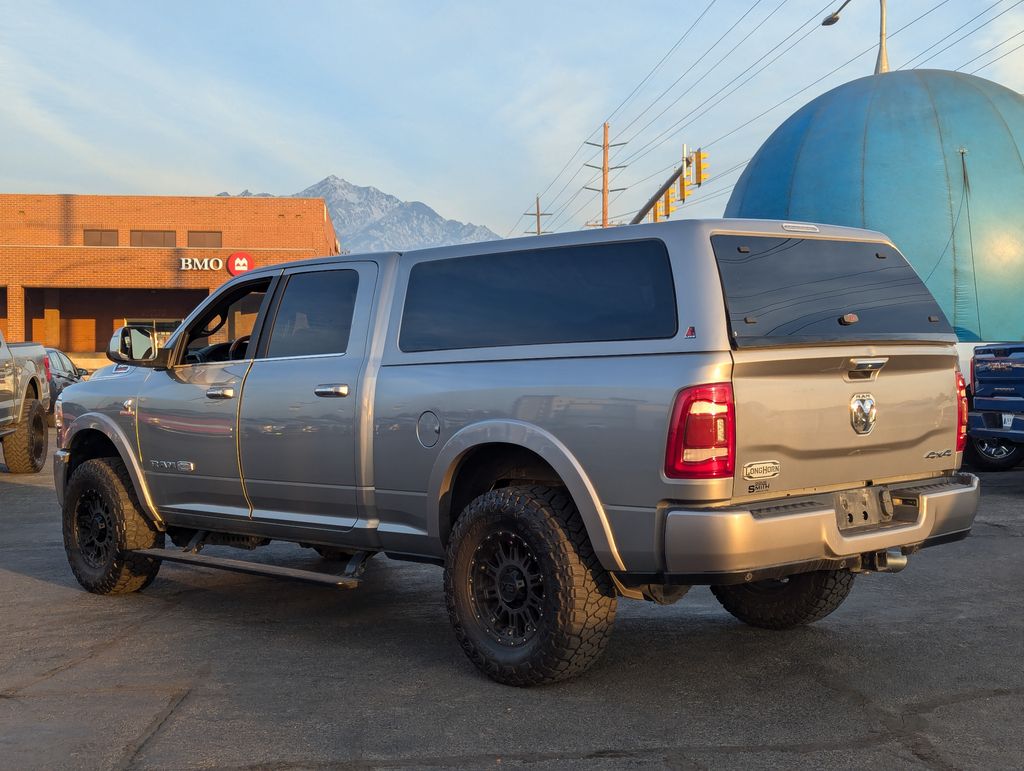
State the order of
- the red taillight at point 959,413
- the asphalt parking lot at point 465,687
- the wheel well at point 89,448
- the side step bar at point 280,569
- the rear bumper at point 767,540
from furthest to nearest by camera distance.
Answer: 1. the wheel well at point 89,448
2. the side step bar at point 280,569
3. the red taillight at point 959,413
4. the rear bumper at point 767,540
5. the asphalt parking lot at point 465,687

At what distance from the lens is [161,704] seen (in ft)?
15.5

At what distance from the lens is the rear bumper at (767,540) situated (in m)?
4.29

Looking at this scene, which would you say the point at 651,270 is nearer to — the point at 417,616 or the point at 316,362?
the point at 316,362

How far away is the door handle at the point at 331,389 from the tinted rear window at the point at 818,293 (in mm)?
2151

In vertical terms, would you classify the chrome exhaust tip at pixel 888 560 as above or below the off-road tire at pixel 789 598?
above

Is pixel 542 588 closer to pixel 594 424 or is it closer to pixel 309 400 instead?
pixel 594 424

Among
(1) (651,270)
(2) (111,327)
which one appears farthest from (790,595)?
(2) (111,327)

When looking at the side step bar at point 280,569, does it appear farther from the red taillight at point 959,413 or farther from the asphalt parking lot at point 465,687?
the red taillight at point 959,413

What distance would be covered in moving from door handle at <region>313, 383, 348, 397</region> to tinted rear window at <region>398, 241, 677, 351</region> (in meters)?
0.39

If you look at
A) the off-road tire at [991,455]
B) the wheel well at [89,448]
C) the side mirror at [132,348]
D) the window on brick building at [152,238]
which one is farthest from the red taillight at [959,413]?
the window on brick building at [152,238]

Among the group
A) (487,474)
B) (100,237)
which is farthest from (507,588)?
(100,237)

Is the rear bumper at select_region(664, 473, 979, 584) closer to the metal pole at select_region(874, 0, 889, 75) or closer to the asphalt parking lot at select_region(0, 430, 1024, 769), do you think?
the asphalt parking lot at select_region(0, 430, 1024, 769)

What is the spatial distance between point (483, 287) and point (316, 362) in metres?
1.14

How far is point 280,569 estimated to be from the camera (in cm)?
581
